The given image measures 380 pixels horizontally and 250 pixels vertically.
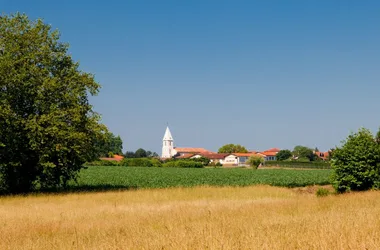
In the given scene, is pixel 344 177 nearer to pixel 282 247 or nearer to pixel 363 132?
pixel 363 132

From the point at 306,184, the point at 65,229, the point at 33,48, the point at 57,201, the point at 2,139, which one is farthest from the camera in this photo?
the point at 306,184

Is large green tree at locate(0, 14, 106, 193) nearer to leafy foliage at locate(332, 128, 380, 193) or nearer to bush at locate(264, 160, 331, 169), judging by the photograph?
leafy foliage at locate(332, 128, 380, 193)

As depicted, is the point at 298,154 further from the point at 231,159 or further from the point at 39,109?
the point at 39,109

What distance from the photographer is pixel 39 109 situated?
25.2 m

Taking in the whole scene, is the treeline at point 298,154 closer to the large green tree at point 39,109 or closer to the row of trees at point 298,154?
the row of trees at point 298,154

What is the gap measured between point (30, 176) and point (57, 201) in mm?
7444

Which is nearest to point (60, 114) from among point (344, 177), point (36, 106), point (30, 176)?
point (36, 106)

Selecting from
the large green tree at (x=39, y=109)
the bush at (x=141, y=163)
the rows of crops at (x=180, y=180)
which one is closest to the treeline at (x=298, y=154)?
the bush at (x=141, y=163)

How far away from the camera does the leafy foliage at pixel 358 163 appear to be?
2430cm

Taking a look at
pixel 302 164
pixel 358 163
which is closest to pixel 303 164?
pixel 302 164

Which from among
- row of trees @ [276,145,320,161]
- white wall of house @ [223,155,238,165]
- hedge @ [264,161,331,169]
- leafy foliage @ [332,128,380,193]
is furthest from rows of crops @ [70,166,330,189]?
white wall of house @ [223,155,238,165]

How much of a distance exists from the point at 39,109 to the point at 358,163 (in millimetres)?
19290

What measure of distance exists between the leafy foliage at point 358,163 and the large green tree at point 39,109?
1514 cm

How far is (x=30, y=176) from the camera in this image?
27.2m
